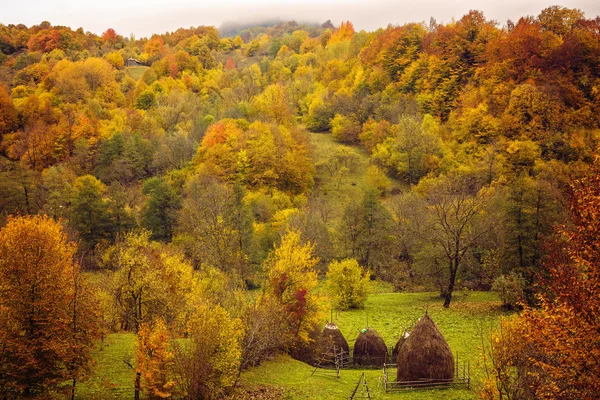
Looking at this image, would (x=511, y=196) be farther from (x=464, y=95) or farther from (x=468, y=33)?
(x=468, y=33)

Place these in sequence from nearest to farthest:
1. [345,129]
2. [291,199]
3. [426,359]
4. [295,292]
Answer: [426,359], [295,292], [291,199], [345,129]

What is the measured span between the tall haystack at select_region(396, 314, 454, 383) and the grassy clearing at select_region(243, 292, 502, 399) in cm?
→ 99

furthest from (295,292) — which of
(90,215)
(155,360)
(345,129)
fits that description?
(345,129)

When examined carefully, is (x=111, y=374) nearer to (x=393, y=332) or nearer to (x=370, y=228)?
(x=393, y=332)

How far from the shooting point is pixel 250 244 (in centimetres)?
5844

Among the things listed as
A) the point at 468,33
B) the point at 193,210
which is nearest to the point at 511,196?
the point at 193,210

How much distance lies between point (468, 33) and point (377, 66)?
21.8 m

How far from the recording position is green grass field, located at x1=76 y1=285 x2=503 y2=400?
83.3ft

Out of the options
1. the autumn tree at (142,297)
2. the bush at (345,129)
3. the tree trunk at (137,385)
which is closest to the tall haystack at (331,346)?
the autumn tree at (142,297)

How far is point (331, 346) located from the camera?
3459 centimetres

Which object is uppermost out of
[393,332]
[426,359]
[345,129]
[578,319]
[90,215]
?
[345,129]

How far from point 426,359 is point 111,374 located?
18033 mm

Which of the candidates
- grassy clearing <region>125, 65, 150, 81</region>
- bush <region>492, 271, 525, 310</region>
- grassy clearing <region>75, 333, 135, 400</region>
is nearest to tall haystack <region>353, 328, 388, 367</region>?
bush <region>492, 271, 525, 310</region>

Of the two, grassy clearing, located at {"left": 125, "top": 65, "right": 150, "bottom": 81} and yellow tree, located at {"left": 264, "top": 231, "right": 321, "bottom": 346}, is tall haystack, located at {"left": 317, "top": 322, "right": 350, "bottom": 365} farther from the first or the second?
grassy clearing, located at {"left": 125, "top": 65, "right": 150, "bottom": 81}
